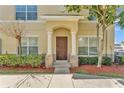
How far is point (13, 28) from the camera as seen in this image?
1878cm

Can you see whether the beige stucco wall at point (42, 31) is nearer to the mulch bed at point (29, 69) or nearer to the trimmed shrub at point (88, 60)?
the trimmed shrub at point (88, 60)

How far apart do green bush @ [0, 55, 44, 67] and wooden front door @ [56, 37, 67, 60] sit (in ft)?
7.37

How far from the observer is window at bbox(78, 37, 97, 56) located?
1933 centimetres

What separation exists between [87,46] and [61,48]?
1945 mm

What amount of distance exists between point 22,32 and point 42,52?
208 centimetres

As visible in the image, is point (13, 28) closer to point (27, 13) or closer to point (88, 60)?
point (27, 13)

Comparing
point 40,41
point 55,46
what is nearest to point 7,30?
point 40,41

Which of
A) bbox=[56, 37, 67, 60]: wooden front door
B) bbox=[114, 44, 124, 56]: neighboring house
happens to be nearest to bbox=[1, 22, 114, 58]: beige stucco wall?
bbox=[56, 37, 67, 60]: wooden front door

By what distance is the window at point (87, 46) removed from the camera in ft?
63.4

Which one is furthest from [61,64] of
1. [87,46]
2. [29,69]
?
[87,46]

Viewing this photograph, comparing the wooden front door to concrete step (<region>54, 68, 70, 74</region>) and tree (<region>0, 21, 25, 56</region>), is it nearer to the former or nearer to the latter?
concrete step (<region>54, 68, 70, 74</region>)

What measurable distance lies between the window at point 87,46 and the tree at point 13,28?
4.37 metres

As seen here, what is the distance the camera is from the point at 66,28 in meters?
18.8

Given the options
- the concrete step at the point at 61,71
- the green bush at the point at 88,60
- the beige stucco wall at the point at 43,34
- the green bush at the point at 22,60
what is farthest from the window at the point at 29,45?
the green bush at the point at 88,60
